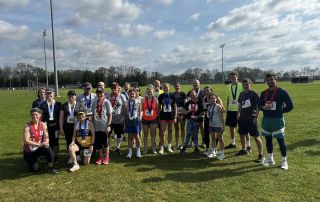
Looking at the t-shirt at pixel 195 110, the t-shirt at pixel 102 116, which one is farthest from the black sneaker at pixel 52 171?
the t-shirt at pixel 195 110

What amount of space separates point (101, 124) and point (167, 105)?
1.96m

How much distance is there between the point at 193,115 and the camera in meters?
9.20

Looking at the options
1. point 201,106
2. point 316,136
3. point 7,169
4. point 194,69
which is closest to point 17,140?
point 7,169

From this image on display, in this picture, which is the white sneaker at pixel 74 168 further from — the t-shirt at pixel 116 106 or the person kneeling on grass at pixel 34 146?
the t-shirt at pixel 116 106

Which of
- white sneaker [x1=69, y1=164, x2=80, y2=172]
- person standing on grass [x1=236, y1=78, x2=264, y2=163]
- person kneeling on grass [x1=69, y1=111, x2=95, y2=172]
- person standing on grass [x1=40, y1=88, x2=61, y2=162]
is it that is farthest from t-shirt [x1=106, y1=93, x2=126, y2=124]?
person standing on grass [x1=236, y1=78, x2=264, y2=163]

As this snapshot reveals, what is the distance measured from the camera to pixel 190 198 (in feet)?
19.1

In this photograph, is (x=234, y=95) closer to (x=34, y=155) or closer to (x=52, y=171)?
(x=52, y=171)

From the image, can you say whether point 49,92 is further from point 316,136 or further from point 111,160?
point 316,136

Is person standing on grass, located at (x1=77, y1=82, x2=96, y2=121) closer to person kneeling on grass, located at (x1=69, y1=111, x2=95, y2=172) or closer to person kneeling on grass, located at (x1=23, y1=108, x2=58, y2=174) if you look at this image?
person kneeling on grass, located at (x1=69, y1=111, x2=95, y2=172)

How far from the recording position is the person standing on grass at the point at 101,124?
27.3 feet

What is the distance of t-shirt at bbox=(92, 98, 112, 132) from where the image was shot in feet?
27.3

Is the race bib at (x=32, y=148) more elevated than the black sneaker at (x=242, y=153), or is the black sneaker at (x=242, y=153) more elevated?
the race bib at (x=32, y=148)

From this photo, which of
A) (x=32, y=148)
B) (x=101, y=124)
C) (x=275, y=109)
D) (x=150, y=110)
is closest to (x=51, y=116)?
A: (x=32, y=148)

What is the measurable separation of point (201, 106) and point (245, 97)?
4.30 ft
